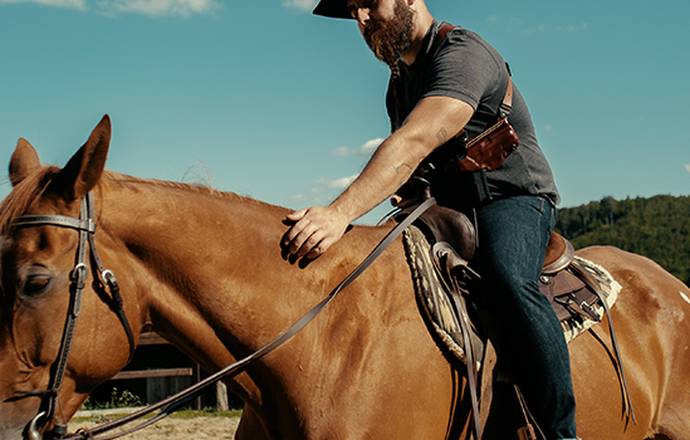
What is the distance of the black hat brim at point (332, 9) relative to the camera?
387 centimetres

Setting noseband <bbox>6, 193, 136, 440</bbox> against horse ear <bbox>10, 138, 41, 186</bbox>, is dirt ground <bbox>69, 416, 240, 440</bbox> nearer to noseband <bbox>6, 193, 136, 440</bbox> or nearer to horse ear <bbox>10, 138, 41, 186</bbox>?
horse ear <bbox>10, 138, 41, 186</bbox>

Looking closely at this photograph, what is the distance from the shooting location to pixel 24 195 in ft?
8.89

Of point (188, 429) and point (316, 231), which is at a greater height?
point (316, 231)

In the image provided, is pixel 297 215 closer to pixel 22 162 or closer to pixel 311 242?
pixel 311 242

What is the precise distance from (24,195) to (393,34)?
1.95 meters

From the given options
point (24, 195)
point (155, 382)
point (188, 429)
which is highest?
point (24, 195)

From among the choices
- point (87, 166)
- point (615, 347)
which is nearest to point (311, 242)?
point (87, 166)

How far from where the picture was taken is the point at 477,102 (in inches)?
129

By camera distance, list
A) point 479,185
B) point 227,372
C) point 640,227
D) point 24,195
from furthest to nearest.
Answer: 1. point 640,227
2. point 479,185
3. point 227,372
4. point 24,195

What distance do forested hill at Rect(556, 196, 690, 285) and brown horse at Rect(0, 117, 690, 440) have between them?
6288cm

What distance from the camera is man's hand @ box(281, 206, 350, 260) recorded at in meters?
2.99

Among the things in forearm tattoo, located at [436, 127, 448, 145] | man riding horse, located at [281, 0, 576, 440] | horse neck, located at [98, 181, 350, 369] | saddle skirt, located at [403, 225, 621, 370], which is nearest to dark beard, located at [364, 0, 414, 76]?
→ man riding horse, located at [281, 0, 576, 440]

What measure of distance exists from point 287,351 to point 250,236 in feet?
1.66

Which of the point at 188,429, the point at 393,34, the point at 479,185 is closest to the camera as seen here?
the point at 479,185
